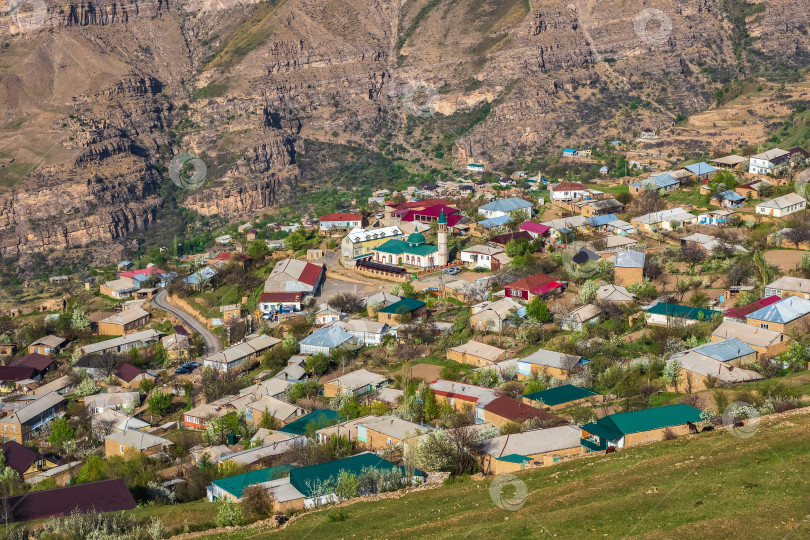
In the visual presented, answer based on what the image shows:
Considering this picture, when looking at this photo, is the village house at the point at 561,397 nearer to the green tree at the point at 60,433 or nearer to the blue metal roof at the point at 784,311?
the blue metal roof at the point at 784,311

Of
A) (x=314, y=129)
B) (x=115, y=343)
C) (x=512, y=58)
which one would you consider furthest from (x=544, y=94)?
(x=115, y=343)

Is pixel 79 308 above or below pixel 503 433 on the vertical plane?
below

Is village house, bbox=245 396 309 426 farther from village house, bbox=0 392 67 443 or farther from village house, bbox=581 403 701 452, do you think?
village house, bbox=581 403 701 452

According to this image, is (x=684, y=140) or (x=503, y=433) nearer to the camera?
(x=503, y=433)

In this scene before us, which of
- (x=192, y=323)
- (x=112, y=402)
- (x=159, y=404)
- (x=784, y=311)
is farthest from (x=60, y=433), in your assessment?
(x=784, y=311)

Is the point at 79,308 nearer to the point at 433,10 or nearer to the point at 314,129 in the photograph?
the point at 314,129

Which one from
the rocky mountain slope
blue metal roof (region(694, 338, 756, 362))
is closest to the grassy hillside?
blue metal roof (region(694, 338, 756, 362))

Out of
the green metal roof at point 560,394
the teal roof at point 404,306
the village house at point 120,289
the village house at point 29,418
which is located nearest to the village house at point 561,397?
the green metal roof at point 560,394
